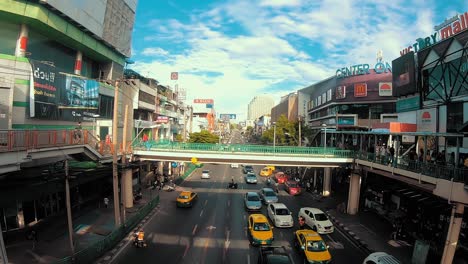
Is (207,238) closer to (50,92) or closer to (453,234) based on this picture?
(453,234)

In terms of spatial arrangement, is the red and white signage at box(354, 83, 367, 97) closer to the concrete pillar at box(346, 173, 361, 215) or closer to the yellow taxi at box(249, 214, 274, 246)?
the concrete pillar at box(346, 173, 361, 215)

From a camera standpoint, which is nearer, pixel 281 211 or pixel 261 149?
pixel 281 211

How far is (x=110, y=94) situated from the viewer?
37.2m

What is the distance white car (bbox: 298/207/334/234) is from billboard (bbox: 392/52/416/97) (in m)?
18.8

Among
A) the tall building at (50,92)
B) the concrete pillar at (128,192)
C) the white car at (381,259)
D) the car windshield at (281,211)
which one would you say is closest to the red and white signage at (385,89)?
the car windshield at (281,211)

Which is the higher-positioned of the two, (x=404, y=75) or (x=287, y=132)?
(x=404, y=75)

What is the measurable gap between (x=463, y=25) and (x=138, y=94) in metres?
37.4

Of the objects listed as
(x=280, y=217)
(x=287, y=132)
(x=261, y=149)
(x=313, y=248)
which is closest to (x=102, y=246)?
(x=313, y=248)

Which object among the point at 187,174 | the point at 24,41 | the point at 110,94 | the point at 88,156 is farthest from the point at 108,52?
the point at 187,174

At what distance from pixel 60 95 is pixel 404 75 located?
34888 millimetres

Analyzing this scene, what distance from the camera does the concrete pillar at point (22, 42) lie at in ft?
81.7

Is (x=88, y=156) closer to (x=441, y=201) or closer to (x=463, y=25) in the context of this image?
(x=441, y=201)

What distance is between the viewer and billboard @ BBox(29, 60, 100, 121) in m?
24.3

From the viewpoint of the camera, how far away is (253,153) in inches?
1259
